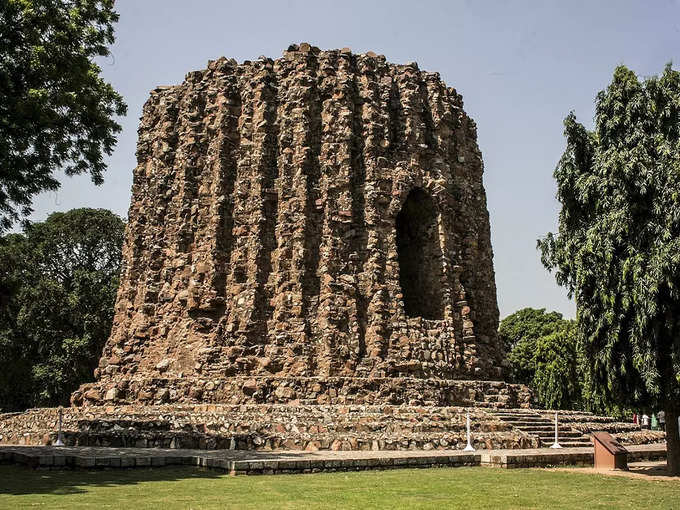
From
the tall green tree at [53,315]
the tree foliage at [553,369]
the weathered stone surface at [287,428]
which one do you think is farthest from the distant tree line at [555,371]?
the tall green tree at [53,315]

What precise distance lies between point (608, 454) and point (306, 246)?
361 inches

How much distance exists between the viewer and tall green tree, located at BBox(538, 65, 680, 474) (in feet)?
37.0

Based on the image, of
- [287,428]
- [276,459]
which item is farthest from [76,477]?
[287,428]

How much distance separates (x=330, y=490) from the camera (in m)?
8.50

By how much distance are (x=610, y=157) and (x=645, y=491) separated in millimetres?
5506

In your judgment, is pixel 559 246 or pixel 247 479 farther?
pixel 559 246

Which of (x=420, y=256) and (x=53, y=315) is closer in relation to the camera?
(x=420, y=256)

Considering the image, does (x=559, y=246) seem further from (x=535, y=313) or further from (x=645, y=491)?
(x=535, y=313)

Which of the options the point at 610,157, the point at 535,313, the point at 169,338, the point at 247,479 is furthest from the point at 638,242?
the point at 535,313

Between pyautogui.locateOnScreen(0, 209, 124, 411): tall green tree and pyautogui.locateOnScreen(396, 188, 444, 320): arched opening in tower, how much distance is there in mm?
14636

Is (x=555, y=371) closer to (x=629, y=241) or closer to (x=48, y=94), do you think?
(x=629, y=241)

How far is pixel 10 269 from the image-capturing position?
30.1 metres

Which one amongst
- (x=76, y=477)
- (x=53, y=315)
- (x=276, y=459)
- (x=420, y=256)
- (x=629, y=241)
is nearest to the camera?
(x=76, y=477)

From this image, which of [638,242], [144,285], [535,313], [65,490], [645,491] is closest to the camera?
[65,490]
